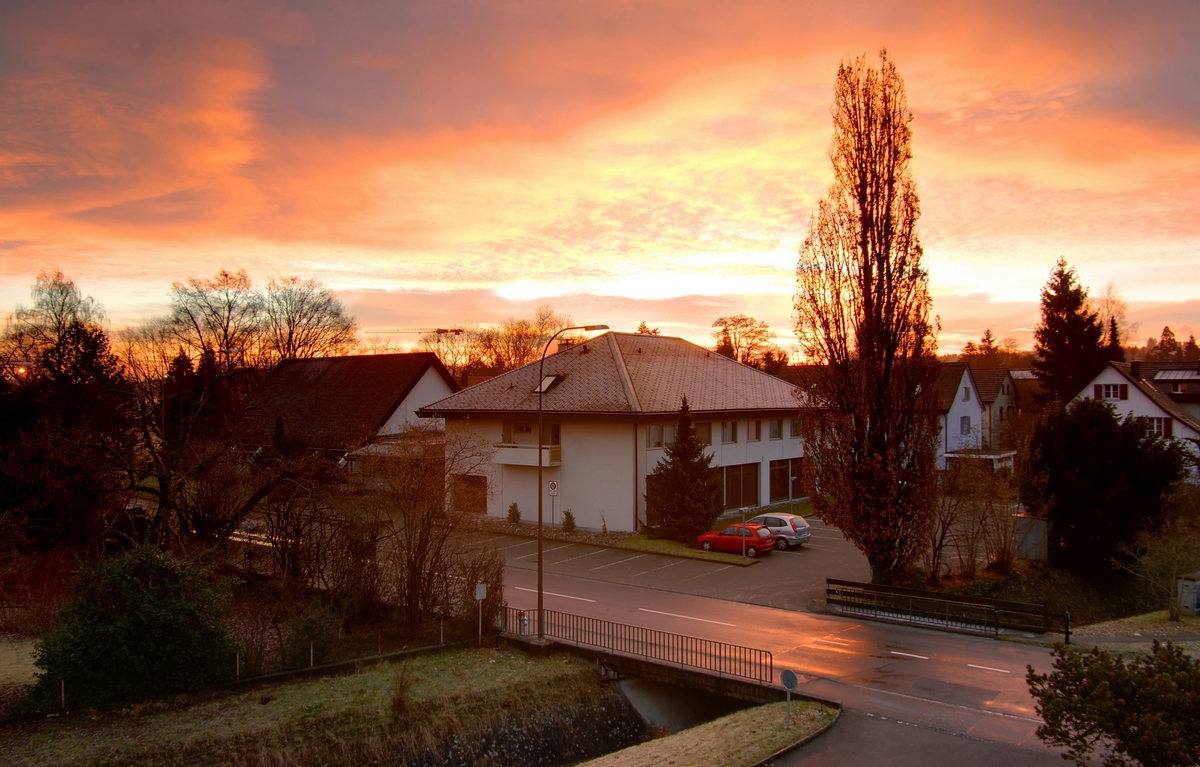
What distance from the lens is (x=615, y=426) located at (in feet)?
115

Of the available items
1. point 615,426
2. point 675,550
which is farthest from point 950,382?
point 675,550

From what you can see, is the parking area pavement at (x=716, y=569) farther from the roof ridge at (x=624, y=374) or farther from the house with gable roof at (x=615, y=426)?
the roof ridge at (x=624, y=374)

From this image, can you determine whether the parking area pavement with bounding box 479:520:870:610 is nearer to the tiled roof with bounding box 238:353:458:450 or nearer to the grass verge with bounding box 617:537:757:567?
the grass verge with bounding box 617:537:757:567

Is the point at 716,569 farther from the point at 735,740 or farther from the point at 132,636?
the point at 132,636

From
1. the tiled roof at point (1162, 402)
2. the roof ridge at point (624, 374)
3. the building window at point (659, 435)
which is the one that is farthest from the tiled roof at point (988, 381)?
the building window at point (659, 435)

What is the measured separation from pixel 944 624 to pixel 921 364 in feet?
25.0

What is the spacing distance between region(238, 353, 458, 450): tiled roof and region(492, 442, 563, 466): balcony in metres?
12.5

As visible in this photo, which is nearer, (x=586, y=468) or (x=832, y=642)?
(x=832, y=642)

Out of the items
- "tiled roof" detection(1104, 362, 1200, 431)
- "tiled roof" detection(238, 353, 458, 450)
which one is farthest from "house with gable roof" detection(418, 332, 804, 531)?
"tiled roof" detection(1104, 362, 1200, 431)

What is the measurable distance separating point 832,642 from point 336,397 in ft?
133

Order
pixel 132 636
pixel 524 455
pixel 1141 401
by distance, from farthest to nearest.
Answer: pixel 1141 401 → pixel 524 455 → pixel 132 636

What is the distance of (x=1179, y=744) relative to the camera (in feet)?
27.6

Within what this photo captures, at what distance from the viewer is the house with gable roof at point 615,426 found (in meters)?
35.0

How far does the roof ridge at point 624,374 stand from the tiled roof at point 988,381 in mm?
38202
